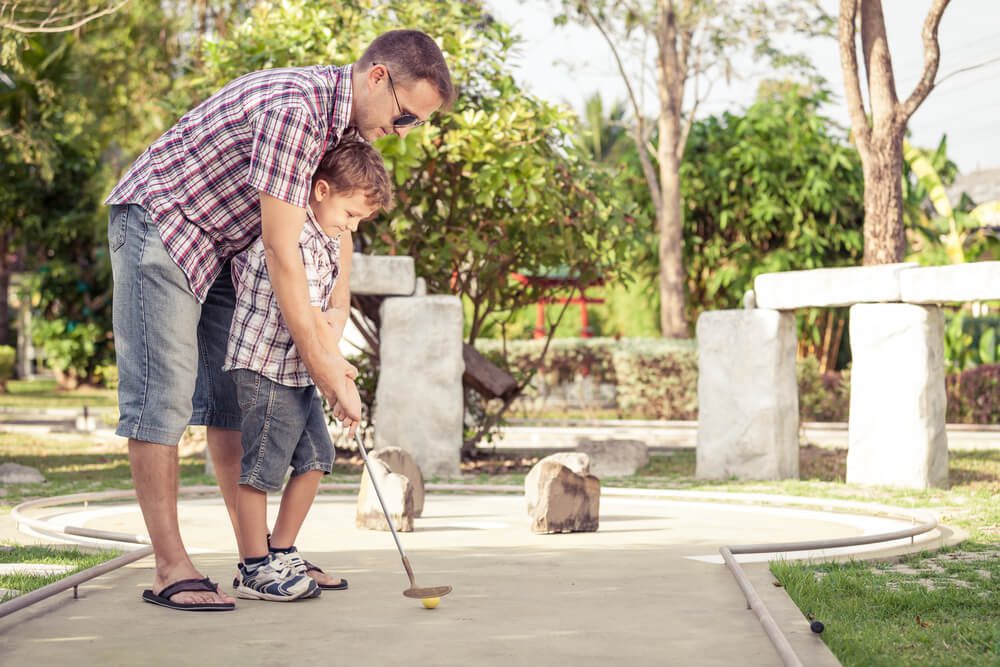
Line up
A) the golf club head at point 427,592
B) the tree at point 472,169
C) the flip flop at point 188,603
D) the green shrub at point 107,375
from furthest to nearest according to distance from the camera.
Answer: the green shrub at point 107,375
the tree at point 472,169
the golf club head at point 427,592
the flip flop at point 188,603

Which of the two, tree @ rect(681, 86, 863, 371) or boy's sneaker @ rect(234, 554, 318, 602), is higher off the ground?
tree @ rect(681, 86, 863, 371)

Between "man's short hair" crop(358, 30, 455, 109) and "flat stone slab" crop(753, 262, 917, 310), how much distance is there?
534 centimetres

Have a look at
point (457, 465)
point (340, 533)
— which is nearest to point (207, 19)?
point (457, 465)

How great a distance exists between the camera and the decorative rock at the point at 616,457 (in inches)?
378

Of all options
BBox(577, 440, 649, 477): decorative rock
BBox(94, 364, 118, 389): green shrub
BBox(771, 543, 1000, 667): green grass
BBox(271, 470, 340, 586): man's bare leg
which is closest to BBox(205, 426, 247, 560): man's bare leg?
BBox(271, 470, 340, 586): man's bare leg

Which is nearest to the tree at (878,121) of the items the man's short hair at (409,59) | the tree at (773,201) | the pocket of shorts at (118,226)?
the tree at (773,201)

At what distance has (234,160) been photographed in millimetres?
3562

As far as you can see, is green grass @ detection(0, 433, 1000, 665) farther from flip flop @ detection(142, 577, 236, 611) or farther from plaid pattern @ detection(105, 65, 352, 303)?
plaid pattern @ detection(105, 65, 352, 303)

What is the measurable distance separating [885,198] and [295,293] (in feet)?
29.3

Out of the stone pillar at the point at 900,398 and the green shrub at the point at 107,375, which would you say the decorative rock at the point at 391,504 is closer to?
the stone pillar at the point at 900,398

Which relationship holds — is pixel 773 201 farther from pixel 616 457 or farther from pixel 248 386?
pixel 248 386

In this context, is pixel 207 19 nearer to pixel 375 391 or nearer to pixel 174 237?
pixel 375 391

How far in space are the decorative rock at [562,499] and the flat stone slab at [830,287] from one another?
3.39 metres

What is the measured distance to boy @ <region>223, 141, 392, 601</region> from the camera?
374 centimetres
